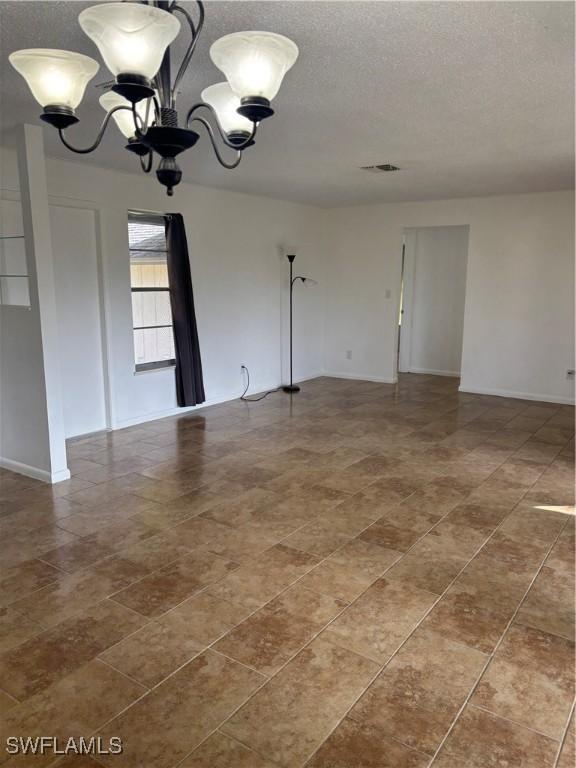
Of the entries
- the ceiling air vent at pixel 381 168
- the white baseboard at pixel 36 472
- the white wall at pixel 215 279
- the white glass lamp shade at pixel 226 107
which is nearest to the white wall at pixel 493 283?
the white wall at pixel 215 279

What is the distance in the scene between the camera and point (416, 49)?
239cm

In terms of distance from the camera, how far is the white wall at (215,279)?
4.99 m

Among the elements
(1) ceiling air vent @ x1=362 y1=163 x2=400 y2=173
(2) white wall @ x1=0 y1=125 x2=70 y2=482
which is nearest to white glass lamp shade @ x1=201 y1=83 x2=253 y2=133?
(2) white wall @ x1=0 y1=125 x2=70 y2=482

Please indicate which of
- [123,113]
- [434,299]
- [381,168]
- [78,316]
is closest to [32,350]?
[78,316]

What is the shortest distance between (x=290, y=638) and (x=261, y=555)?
2.33ft

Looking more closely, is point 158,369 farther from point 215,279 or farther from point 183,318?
point 215,279

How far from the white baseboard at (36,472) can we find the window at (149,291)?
1.66 metres

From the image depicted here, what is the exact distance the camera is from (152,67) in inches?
67.4

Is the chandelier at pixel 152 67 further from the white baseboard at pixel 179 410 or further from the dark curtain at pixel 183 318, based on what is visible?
the white baseboard at pixel 179 410

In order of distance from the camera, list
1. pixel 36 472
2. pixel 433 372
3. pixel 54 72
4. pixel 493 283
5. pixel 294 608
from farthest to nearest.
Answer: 1. pixel 433 372
2. pixel 493 283
3. pixel 36 472
4. pixel 294 608
5. pixel 54 72

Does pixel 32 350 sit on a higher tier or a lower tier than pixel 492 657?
higher

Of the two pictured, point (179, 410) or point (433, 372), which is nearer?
point (179, 410)

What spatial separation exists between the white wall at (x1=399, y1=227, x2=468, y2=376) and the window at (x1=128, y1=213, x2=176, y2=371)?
13.6 ft

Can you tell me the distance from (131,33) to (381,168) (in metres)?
3.68
